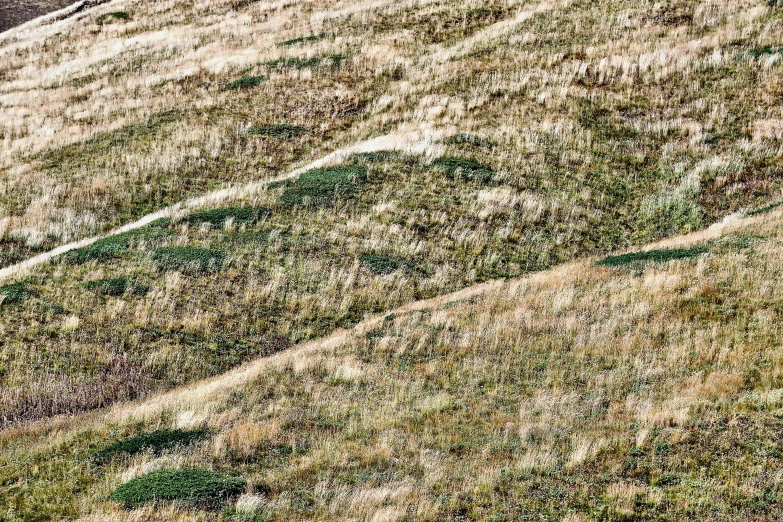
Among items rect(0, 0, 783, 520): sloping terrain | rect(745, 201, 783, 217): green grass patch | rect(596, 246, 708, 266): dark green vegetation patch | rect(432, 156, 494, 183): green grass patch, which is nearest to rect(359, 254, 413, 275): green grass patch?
rect(0, 0, 783, 520): sloping terrain

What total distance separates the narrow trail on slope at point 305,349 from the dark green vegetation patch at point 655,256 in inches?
27.1

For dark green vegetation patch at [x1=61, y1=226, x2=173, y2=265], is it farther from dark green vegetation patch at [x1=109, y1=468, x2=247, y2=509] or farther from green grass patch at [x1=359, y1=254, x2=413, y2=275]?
dark green vegetation patch at [x1=109, y1=468, x2=247, y2=509]

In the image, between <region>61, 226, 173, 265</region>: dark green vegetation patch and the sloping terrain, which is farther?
<region>61, 226, 173, 265</region>: dark green vegetation patch

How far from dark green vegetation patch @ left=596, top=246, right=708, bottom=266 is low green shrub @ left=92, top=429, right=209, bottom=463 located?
1032cm

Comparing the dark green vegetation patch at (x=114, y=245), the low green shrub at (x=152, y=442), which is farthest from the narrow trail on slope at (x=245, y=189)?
the low green shrub at (x=152, y=442)

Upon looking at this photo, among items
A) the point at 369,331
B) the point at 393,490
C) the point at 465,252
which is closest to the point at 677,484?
the point at 393,490

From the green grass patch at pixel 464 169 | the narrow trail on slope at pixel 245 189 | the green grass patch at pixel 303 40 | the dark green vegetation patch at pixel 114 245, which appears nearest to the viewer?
the dark green vegetation patch at pixel 114 245

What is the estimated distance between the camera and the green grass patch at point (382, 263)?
1788cm

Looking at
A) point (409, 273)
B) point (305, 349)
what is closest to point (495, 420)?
point (305, 349)

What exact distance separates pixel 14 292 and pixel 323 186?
8929 millimetres

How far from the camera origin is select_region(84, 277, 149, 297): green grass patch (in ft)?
53.1

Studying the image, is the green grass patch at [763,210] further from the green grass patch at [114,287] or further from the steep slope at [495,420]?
the green grass patch at [114,287]

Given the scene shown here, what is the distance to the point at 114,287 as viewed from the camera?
1628 centimetres

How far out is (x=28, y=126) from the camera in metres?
31.0
